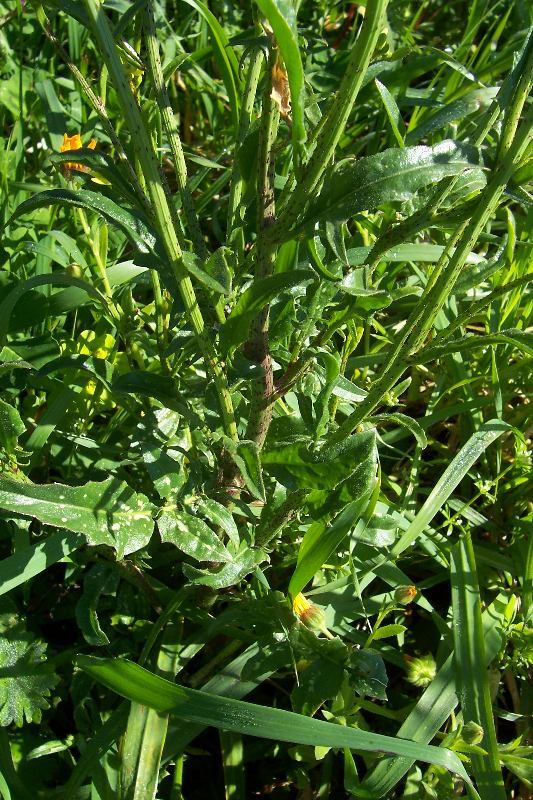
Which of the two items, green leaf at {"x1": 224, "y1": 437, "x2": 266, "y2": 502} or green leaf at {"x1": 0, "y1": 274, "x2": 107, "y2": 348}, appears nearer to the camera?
green leaf at {"x1": 224, "y1": 437, "x2": 266, "y2": 502}

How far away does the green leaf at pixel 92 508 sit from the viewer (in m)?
1.12

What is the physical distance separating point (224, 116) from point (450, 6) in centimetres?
98

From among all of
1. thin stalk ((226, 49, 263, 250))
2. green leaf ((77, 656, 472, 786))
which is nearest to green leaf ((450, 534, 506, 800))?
green leaf ((77, 656, 472, 786))

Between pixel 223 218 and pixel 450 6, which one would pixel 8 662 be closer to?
pixel 223 218

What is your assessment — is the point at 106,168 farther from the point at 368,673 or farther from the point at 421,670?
the point at 421,670

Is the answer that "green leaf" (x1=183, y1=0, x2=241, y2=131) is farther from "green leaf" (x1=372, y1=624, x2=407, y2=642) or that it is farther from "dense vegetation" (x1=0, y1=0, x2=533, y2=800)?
"green leaf" (x1=372, y1=624, x2=407, y2=642)

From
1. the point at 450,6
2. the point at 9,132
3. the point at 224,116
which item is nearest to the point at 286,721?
the point at 224,116

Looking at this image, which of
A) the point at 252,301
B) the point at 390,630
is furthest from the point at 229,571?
the point at 252,301

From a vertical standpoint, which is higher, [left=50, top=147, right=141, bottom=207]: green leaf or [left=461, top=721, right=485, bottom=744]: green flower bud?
[left=50, top=147, right=141, bottom=207]: green leaf

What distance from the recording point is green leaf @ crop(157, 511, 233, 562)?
1196 millimetres

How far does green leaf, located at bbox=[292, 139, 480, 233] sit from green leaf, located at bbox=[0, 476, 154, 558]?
0.52m

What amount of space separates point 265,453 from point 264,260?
11.6 inches

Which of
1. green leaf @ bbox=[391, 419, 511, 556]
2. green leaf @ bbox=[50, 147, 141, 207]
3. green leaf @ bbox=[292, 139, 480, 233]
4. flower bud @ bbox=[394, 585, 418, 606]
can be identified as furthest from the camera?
green leaf @ bbox=[391, 419, 511, 556]

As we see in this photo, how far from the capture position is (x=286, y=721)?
1159 millimetres
